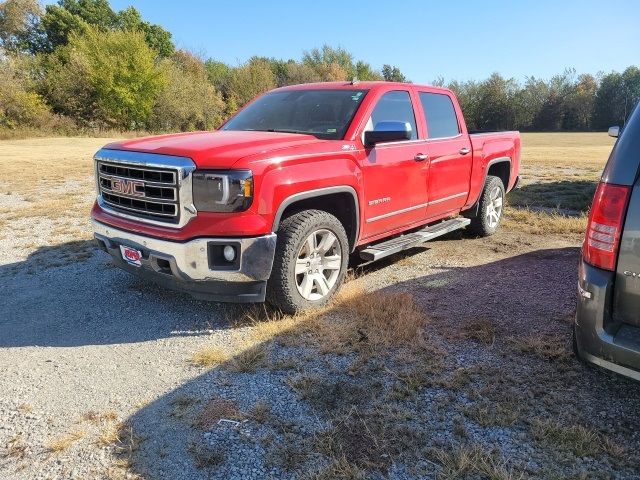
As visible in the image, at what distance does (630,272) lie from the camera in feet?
7.45

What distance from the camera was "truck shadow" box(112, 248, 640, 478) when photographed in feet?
7.86

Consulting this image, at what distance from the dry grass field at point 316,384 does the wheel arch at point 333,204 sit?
24.7 inches

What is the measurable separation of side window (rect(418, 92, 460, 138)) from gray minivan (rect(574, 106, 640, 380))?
2981 millimetres

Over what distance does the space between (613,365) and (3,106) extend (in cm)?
4192

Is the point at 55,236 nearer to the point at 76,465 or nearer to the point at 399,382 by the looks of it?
the point at 76,465

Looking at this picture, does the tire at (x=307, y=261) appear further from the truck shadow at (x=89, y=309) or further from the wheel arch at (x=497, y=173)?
the wheel arch at (x=497, y=173)

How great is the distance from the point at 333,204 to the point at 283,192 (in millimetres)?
821

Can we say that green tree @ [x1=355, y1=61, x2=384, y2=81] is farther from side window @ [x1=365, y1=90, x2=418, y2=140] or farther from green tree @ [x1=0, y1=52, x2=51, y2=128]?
side window @ [x1=365, y1=90, x2=418, y2=140]

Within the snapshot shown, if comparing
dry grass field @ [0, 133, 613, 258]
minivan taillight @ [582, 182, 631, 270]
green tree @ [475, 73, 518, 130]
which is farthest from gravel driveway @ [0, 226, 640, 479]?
green tree @ [475, 73, 518, 130]

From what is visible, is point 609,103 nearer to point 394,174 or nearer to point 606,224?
point 394,174

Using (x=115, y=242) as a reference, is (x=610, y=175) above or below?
above

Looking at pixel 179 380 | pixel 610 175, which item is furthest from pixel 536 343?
pixel 179 380

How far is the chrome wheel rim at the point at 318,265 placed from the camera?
397 centimetres

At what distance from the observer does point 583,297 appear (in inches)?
96.4
